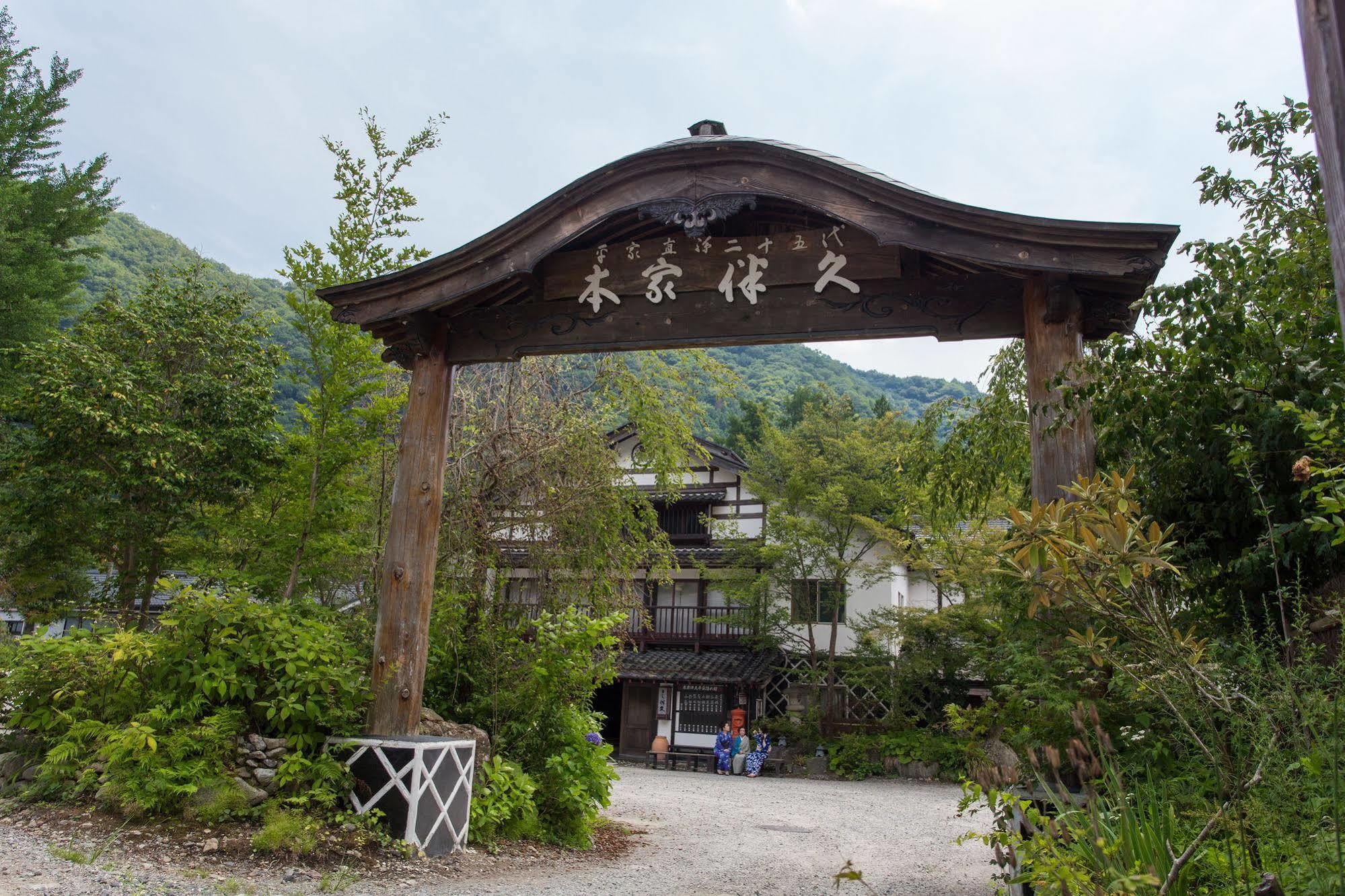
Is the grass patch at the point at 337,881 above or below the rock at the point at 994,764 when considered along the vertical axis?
below

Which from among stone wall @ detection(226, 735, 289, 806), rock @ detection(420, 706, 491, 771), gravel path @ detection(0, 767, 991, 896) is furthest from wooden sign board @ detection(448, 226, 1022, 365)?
gravel path @ detection(0, 767, 991, 896)

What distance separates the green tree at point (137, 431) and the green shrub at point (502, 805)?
5.69 m

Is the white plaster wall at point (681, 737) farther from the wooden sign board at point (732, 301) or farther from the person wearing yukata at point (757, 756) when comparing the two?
the wooden sign board at point (732, 301)

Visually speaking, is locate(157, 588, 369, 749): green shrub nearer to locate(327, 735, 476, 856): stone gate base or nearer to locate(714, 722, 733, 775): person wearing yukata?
locate(327, 735, 476, 856): stone gate base

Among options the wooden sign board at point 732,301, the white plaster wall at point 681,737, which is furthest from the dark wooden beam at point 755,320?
the white plaster wall at point 681,737

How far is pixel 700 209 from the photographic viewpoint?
596 centimetres

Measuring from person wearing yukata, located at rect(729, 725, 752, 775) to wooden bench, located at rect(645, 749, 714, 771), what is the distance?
1.33 m

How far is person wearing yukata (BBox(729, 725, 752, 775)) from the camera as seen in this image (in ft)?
66.7

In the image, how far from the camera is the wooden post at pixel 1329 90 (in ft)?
5.33

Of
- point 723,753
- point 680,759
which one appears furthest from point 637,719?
point 723,753

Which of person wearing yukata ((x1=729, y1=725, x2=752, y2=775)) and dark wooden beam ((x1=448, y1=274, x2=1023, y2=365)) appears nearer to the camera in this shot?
dark wooden beam ((x1=448, y1=274, x2=1023, y2=365))

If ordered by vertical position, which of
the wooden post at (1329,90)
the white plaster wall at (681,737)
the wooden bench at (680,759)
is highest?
the wooden post at (1329,90)

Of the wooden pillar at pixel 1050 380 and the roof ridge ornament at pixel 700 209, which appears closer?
the wooden pillar at pixel 1050 380

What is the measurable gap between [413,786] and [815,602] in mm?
18591
